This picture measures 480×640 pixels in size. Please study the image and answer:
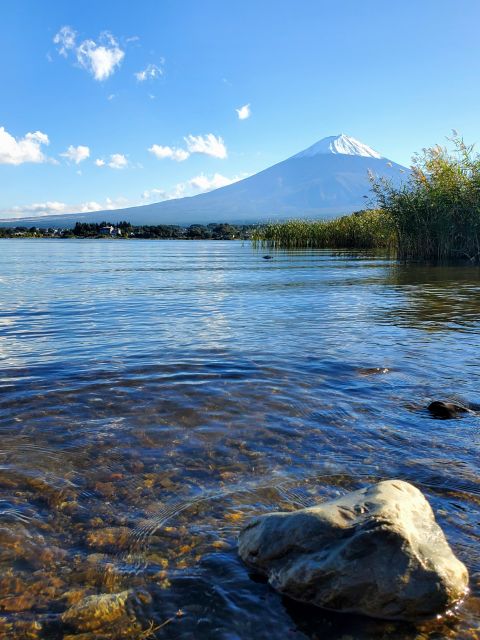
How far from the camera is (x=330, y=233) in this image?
62.2 metres

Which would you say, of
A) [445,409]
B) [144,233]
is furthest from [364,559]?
[144,233]

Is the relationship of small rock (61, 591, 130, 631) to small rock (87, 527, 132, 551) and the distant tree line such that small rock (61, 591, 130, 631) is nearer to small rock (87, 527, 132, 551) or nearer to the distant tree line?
small rock (87, 527, 132, 551)

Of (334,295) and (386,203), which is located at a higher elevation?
(386,203)

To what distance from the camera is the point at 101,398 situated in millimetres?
7602

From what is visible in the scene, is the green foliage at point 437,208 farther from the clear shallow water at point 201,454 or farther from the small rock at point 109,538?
the small rock at point 109,538

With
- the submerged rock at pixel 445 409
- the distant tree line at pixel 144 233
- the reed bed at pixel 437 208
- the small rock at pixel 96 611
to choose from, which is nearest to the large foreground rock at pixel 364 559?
the small rock at pixel 96 611

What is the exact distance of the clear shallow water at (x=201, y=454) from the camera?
3383mm

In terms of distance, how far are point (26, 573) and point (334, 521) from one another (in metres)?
2.03

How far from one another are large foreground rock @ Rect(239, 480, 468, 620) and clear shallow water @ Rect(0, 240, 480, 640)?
0.35ft

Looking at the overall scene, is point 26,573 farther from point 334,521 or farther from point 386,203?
point 386,203

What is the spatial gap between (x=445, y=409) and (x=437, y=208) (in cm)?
3004

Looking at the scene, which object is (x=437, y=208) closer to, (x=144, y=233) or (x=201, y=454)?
(x=201, y=454)

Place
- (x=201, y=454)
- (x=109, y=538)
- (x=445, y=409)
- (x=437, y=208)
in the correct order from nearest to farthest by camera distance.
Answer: (x=109, y=538) → (x=201, y=454) → (x=445, y=409) → (x=437, y=208)

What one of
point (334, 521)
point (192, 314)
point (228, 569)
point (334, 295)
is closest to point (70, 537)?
point (228, 569)
